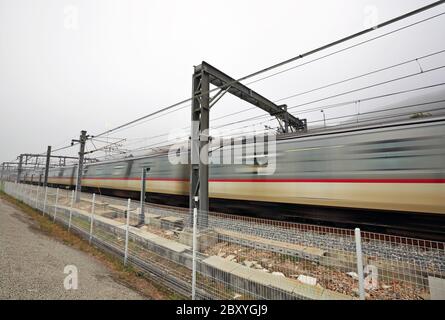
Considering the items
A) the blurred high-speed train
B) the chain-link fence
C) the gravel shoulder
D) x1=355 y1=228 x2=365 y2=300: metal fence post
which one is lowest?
the gravel shoulder

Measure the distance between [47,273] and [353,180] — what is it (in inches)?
272

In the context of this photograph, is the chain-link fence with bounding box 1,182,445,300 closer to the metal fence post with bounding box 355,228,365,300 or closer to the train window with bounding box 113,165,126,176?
the metal fence post with bounding box 355,228,365,300

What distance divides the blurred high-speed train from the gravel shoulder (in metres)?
4.63

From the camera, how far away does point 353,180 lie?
5391 mm

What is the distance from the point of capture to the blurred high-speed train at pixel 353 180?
4.57 m

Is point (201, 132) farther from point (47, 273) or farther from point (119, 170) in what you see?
point (119, 170)

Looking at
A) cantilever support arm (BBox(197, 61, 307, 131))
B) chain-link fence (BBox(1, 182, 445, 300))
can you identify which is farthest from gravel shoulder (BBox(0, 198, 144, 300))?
cantilever support arm (BBox(197, 61, 307, 131))

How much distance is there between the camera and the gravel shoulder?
3.32 meters

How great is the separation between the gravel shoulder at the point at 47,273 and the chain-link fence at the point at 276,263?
614 millimetres

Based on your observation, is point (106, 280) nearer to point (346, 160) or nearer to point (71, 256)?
point (71, 256)

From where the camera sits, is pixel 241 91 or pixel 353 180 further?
pixel 241 91

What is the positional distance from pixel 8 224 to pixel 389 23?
12.4 metres

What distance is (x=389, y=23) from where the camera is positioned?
3547 mm

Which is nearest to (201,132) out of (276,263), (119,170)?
(276,263)
